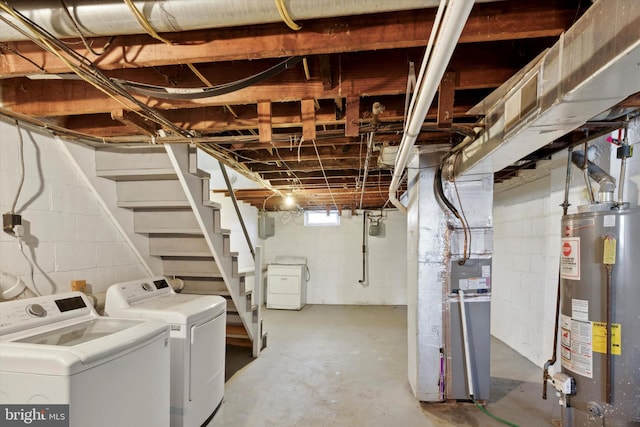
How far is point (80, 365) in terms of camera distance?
1.16 metres

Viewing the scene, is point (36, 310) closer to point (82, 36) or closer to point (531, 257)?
point (82, 36)

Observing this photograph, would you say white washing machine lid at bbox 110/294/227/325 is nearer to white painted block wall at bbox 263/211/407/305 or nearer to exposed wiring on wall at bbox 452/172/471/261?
exposed wiring on wall at bbox 452/172/471/261

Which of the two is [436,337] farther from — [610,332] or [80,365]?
[80,365]

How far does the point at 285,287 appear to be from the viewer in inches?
216

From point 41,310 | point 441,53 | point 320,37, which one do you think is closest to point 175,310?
point 41,310

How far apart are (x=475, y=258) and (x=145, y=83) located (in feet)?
8.28

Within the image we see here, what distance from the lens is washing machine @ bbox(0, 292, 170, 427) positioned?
1136 mm

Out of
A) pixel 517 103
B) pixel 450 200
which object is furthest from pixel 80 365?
pixel 450 200

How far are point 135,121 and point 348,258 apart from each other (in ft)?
15.8

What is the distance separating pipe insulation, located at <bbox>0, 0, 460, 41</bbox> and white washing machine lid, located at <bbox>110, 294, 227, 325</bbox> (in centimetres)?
156

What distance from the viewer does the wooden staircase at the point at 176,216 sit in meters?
2.11

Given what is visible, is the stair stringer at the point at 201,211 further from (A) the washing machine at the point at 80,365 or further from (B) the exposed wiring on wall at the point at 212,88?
(A) the washing machine at the point at 80,365

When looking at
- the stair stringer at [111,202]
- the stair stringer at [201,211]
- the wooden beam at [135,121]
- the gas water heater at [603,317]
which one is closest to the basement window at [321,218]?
the stair stringer at [201,211]

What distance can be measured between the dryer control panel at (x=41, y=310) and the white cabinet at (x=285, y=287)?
12.4ft
